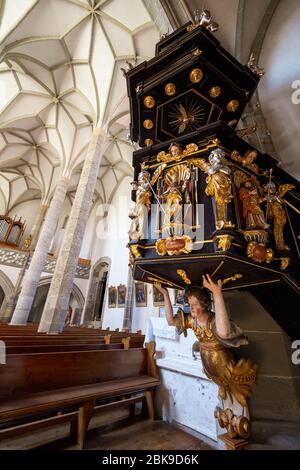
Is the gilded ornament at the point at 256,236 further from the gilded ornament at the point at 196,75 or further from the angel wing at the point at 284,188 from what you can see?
the gilded ornament at the point at 196,75

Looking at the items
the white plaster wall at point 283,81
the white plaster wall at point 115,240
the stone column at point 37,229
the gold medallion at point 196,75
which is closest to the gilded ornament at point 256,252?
the gold medallion at point 196,75

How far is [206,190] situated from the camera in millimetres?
2018

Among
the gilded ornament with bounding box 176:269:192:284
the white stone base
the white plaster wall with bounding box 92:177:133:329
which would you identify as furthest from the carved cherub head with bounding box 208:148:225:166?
the white plaster wall with bounding box 92:177:133:329

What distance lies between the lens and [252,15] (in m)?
4.82

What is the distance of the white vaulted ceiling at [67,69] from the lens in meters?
7.90

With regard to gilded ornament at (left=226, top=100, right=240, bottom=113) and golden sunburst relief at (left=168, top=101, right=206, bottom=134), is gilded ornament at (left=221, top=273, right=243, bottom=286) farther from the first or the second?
gilded ornament at (left=226, top=100, right=240, bottom=113)

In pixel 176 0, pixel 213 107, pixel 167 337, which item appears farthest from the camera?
pixel 176 0

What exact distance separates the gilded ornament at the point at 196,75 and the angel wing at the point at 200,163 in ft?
3.59

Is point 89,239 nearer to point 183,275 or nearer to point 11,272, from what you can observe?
point 11,272

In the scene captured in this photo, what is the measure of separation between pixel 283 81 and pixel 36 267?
10795 mm

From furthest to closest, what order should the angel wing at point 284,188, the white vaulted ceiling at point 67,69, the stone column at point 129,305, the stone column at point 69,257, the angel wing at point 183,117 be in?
the stone column at point 129,305
the white vaulted ceiling at point 67,69
the stone column at point 69,257
the angel wing at point 183,117
the angel wing at point 284,188

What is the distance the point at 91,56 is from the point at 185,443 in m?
12.5
